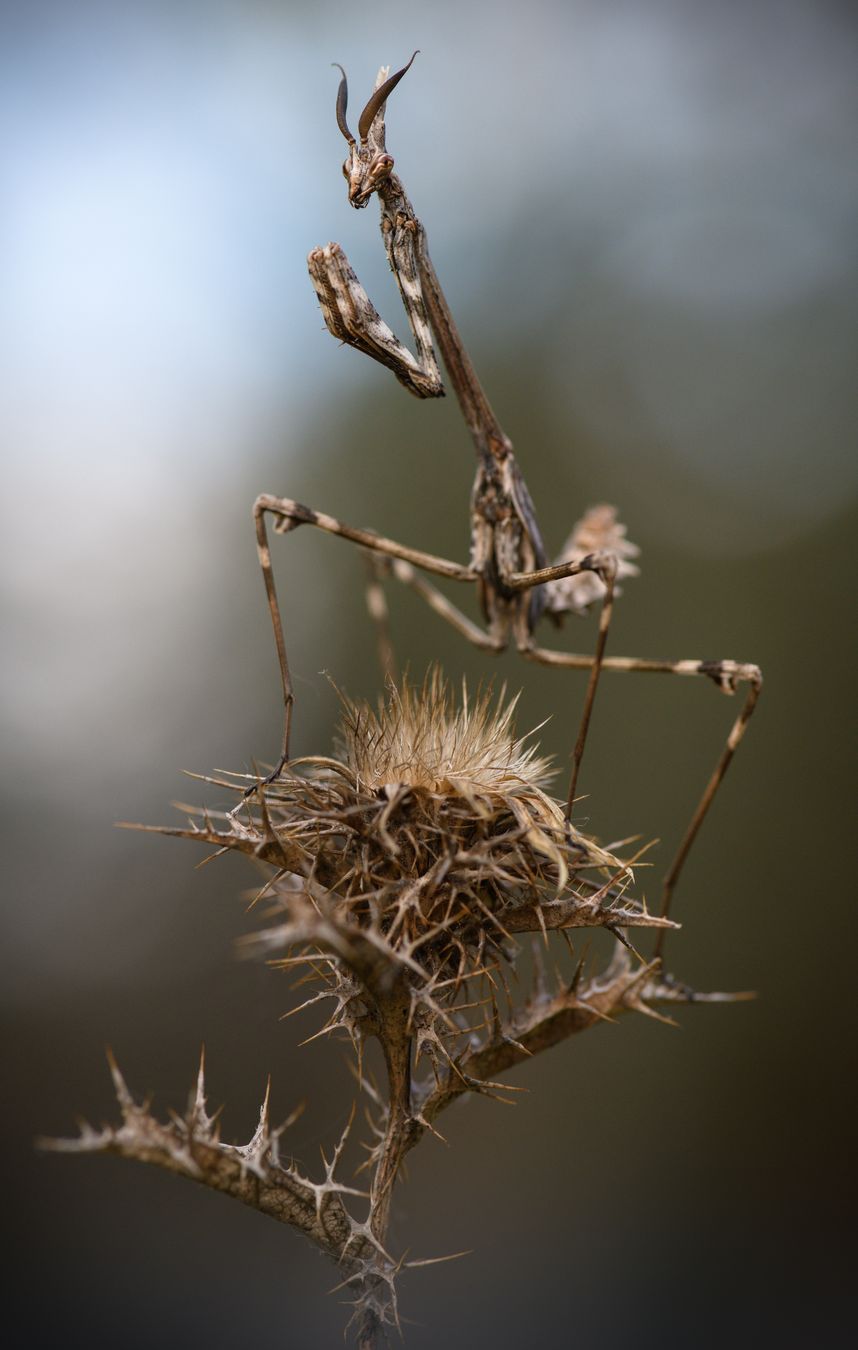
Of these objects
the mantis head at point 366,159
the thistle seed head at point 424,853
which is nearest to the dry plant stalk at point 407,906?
the thistle seed head at point 424,853

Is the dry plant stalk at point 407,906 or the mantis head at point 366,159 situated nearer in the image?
the dry plant stalk at point 407,906

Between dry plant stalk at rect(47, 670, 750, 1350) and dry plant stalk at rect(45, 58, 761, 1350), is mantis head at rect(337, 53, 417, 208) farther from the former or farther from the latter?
dry plant stalk at rect(47, 670, 750, 1350)

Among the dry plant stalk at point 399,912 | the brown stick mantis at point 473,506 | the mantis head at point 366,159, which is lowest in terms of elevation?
the dry plant stalk at point 399,912

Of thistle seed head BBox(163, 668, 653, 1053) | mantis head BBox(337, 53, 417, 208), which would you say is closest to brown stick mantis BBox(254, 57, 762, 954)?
mantis head BBox(337, 53, 417, 208)

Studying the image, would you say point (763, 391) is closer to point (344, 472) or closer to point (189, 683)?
point (344, 472)

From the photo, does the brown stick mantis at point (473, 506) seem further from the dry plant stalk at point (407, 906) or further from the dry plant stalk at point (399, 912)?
the dry plant stalk at point (407, 906)

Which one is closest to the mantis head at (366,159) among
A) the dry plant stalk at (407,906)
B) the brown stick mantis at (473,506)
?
the brown stick mantis at (473,506)

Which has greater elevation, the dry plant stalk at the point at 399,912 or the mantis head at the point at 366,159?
the mantis head at the point at 366,159
